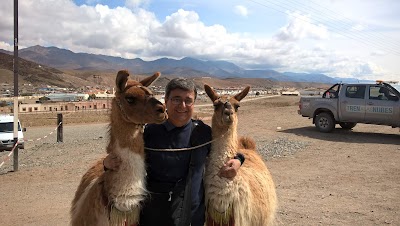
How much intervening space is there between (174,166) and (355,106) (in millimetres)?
12408

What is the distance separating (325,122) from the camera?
14531mm

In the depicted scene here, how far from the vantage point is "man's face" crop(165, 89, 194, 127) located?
9.30ft

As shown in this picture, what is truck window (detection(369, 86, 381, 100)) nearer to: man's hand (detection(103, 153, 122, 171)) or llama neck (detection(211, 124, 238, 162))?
llama neck (detection(211, 124, 238, 162))

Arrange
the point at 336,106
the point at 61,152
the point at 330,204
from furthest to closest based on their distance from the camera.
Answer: the point at 336,106 → the point at 61,152 → the point at 330,204

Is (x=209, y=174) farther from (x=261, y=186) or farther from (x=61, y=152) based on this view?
(x=61, y=152)

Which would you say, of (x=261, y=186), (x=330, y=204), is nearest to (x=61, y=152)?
(x=330, y=204)

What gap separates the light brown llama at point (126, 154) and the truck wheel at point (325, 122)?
42.5 ft

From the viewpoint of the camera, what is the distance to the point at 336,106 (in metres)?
14.0

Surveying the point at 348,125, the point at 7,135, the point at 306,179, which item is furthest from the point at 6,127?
the point at 348,125

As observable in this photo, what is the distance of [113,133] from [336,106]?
1281 centimetres

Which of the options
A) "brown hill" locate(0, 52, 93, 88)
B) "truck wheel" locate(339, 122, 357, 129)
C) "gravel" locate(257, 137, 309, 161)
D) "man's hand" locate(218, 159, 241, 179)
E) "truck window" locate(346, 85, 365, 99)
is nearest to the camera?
"man's hand" locate(218, 159, 241, 179)

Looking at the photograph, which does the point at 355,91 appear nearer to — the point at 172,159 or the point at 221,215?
the point at 221,215

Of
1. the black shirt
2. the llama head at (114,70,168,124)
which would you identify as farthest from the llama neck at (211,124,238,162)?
the llama head at (114,70,168,124)

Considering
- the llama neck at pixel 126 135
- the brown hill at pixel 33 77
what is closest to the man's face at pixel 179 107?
the llama neck at pixel 126 135
